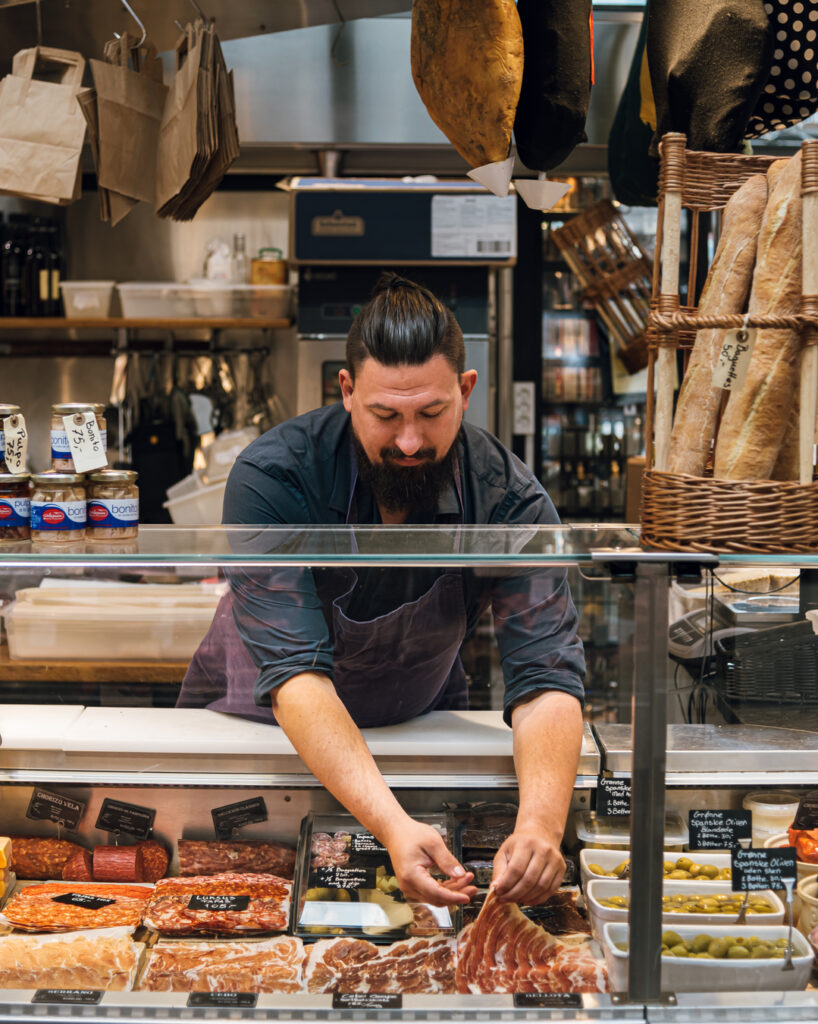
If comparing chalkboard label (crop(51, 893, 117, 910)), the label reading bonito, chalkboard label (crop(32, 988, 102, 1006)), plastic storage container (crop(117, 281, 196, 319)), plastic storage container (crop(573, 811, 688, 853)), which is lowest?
chalkboard label (crop(51, 893, 117, 910))

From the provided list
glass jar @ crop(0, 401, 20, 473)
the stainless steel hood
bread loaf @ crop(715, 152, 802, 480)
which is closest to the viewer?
bread loaf @ crop(715, 152, 802, 480)

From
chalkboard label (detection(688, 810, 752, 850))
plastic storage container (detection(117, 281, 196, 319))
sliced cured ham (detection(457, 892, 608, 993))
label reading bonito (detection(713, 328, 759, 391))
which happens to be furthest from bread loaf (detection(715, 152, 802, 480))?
plastic storage container (detection(117, 281, 196, 319))

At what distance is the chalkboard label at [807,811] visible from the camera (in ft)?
5.52

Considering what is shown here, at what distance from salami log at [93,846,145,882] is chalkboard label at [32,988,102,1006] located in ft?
1.19

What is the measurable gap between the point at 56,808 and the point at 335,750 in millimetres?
569

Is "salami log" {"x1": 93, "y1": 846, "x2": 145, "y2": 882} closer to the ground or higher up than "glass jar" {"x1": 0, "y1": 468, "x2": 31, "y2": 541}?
closer to the ground

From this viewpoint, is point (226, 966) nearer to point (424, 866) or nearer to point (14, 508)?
point (424, 866)

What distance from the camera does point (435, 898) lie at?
1.41m

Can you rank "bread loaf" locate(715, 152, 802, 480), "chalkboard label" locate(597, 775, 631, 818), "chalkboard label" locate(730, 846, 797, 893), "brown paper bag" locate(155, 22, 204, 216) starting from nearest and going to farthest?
"bread loaf" locate(715, 152, 802, 480), "chalkboard label" locate(730, 846, 797, 893), "chalkboard label" locate(597, 775, 631, 818), "brown paper bag" locate(155, 22, 204, 216)

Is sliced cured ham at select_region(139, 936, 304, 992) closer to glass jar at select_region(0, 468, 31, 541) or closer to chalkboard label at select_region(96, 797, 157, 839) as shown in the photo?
chalkboard label at select_region(96, 797, 157, 839)

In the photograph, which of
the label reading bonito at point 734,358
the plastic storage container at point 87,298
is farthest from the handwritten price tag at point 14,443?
the plastic storage container at point 87,298

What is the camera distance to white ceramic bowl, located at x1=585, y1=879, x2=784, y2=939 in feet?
4.89

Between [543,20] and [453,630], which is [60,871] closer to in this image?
[453,630]

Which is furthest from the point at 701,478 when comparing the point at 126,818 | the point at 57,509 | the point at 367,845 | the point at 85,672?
the point at 85,672
